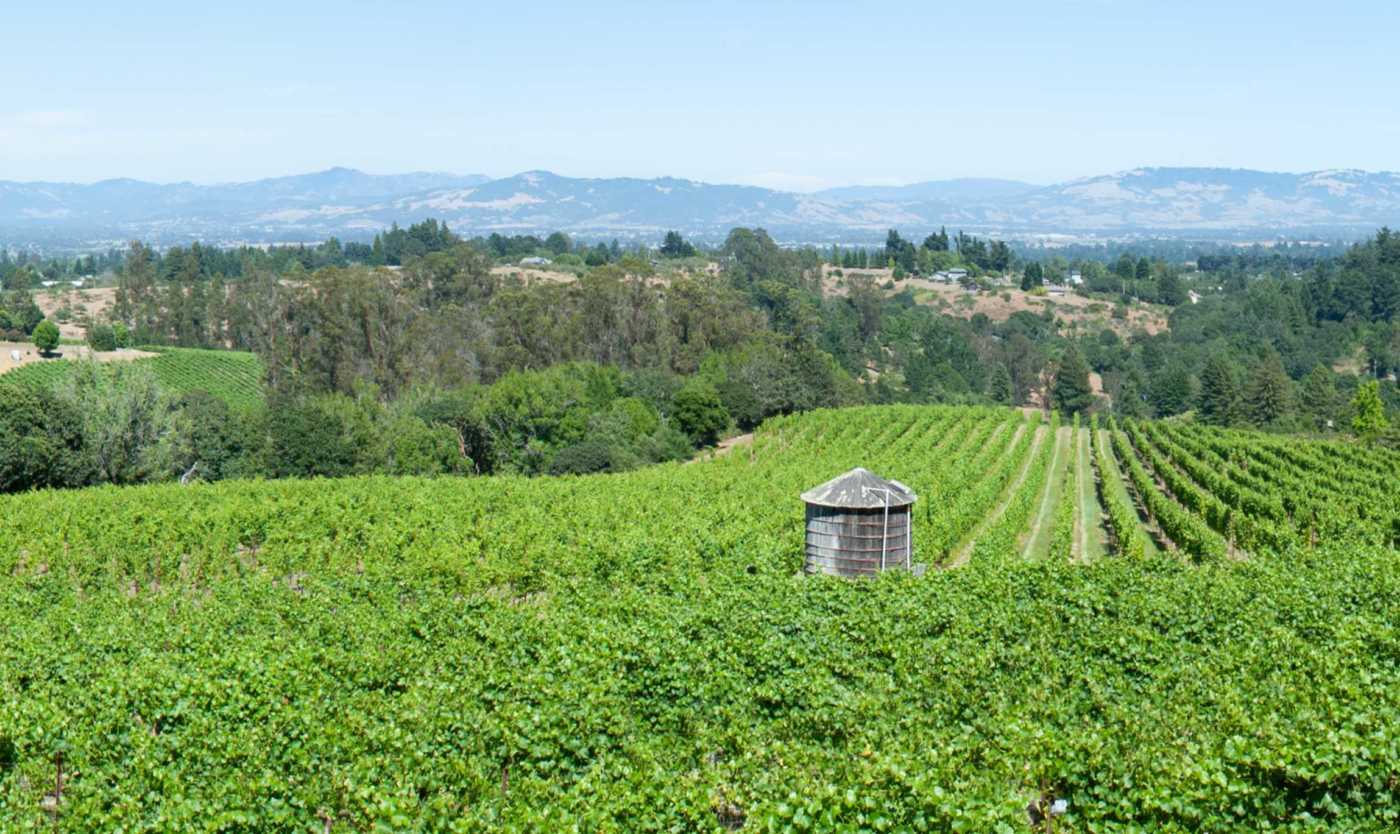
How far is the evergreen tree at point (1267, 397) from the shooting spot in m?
76.6

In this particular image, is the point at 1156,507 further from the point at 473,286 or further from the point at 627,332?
the point at 473,286

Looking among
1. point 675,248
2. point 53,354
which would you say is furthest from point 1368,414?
point 675,248

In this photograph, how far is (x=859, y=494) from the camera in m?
23.7

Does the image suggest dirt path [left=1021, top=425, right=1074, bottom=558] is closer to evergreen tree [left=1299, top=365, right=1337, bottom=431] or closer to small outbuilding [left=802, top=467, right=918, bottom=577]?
small outbuilding [left=802, top=467, right=918, bottom=577]

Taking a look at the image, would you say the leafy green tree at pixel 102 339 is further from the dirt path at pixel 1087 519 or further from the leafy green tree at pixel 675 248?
the leafy green tree at pixel 675 248

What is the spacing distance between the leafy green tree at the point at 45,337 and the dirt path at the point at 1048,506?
65799 mm

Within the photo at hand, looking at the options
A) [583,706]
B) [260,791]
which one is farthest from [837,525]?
[260,791]

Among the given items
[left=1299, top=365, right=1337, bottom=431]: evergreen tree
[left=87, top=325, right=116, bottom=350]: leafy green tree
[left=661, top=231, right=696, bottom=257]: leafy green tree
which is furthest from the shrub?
[left=661, top=231, right=696, bottom=257]: leafy green tree

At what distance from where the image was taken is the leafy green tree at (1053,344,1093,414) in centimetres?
8925

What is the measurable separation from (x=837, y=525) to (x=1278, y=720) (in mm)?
11501

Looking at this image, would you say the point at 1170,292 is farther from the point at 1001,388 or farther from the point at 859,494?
the point at 859,494

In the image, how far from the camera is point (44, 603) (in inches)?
878

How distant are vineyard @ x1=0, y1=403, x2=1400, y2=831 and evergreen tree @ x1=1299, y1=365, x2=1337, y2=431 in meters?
55.7

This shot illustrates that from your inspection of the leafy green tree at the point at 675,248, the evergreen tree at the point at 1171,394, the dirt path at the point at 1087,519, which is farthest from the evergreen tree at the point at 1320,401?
the leafy green tree at the point at 675,248
